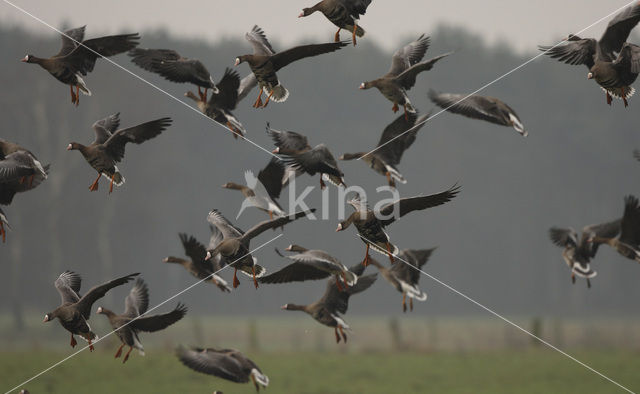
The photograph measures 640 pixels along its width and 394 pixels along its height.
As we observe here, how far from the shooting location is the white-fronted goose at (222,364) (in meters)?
7.85

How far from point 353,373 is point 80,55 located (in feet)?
75.2

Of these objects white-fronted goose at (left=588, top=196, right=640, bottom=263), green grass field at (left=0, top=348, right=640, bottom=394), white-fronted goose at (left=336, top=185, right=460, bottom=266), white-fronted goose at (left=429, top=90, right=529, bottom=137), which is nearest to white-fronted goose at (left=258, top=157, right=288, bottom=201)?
white-fronted goose at (left=336, top=185, right=460, bottom=266)

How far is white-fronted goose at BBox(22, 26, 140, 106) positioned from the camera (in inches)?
285

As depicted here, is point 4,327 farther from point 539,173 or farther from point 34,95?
point 539,173

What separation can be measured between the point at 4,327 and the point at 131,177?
15.4 meters

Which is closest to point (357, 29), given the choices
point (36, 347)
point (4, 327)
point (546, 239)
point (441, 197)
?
point (441, 197)

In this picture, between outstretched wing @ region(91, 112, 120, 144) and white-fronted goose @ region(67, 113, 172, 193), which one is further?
outstretched wing @ region(91, 112, 120, 144)

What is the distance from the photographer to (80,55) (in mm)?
7590

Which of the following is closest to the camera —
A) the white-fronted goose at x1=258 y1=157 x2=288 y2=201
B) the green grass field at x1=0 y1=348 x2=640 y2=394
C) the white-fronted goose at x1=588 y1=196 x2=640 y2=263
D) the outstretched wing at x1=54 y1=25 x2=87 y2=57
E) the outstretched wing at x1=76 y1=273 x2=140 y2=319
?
the outstretched wing at x1=76 y1=273 x2=140 y2=319

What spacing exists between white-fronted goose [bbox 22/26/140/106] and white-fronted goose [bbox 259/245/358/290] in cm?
240

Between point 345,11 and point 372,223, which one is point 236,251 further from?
point 345,11

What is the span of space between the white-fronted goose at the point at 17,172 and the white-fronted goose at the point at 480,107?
408cm

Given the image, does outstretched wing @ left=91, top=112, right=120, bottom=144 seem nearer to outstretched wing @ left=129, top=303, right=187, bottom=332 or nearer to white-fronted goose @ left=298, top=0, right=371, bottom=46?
outstretched wing @ left=129, top=303, right=187, bottom=332

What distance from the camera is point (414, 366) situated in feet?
101
